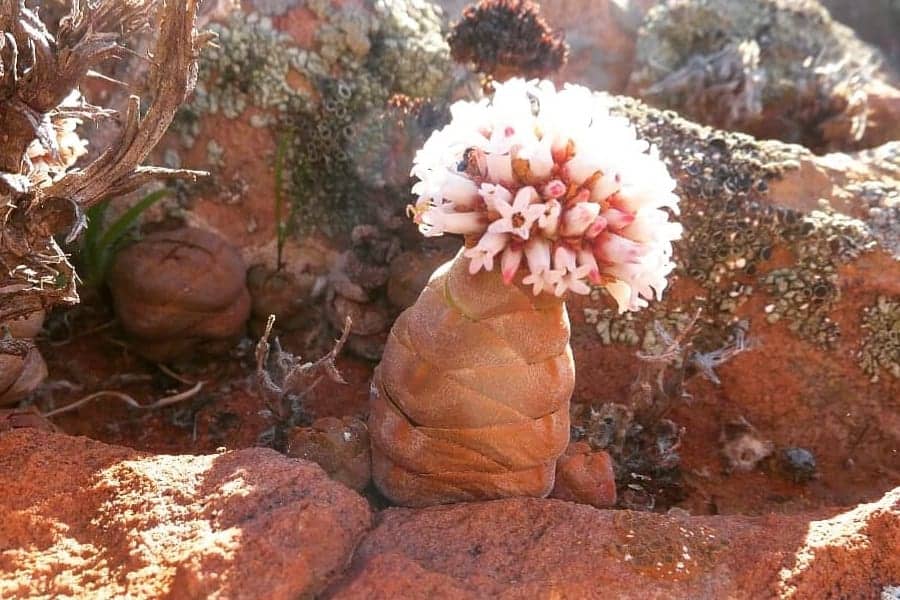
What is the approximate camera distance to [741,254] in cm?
364

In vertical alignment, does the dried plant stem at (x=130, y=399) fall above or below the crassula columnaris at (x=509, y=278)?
below

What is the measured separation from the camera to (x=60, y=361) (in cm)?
366

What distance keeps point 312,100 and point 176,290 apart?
141 cm

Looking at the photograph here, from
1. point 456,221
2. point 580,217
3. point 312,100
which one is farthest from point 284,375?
point 312,100

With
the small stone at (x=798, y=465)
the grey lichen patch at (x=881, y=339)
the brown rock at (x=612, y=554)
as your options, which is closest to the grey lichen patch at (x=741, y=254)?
the grey lichen patch at (x=881, y=339)

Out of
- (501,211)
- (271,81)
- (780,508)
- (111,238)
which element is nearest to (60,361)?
(111,238)

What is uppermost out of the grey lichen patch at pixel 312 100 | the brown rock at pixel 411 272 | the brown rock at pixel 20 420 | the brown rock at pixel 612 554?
the grey lichen patch at pixel 312 100

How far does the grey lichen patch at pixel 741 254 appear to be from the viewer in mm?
3535

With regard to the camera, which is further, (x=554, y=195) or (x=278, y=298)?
(x=278, y=298)

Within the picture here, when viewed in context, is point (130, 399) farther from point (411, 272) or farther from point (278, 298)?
point (411, 272)

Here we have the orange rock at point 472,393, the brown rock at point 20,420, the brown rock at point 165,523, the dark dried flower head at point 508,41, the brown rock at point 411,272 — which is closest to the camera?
the brown rock at point 165,523

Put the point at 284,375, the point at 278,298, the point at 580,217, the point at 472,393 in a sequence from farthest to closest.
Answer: the point at 278,298 → the point at 284,375 → the point at 472,393 → the point at 580,217

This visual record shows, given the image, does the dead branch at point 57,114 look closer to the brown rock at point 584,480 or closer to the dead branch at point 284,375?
the dead branch at point 284,375

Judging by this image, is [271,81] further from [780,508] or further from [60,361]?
[780,508]
